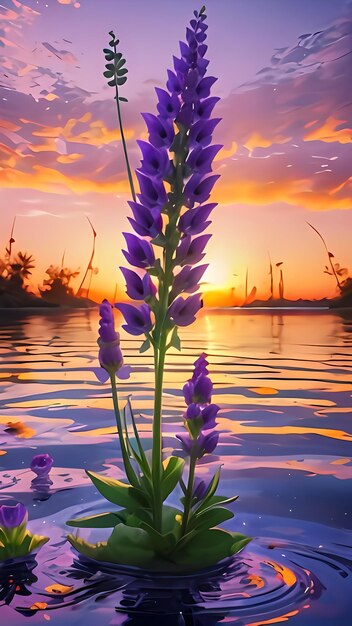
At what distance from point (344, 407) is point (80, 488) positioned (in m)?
1.85

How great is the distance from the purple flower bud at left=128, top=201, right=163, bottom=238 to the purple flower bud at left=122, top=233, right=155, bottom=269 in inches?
0.7

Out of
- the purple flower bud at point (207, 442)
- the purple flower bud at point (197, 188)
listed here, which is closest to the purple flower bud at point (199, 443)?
the purple flower bud at point (207, 442)

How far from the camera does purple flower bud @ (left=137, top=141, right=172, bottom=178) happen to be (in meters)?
1.38

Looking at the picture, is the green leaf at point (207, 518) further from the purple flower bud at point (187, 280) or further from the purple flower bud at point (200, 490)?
the purple flower bud at point (187, 280)

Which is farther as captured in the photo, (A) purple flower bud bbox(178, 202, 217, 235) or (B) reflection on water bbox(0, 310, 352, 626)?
(A) purple flower bud bbox(178, 202, 217, 235)

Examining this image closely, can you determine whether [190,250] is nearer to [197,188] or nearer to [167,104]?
[197,188]

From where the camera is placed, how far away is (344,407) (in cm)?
353

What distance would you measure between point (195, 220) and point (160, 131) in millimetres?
176

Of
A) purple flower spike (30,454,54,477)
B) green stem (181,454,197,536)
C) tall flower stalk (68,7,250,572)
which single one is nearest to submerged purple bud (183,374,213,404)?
tall flower stalk (68,7,250,572)

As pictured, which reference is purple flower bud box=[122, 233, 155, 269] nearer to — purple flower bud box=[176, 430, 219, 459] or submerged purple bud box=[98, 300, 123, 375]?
submerged purple bud box=[98, 300, 123, 375]

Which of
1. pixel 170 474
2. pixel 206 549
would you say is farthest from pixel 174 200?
pixel 206 549

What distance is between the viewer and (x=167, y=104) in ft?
4.59

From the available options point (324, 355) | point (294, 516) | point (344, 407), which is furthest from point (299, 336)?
point (294, 516)

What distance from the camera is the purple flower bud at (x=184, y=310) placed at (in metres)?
1.39
